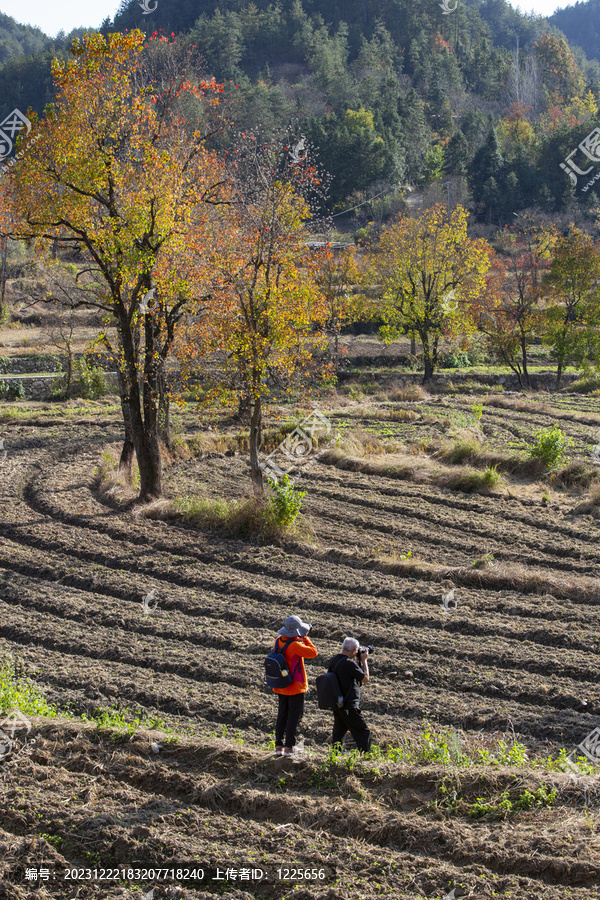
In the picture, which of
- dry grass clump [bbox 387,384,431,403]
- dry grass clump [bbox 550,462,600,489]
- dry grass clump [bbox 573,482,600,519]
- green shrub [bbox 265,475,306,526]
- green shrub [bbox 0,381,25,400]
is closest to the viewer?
green shrub [bbox 265,475,306,526]

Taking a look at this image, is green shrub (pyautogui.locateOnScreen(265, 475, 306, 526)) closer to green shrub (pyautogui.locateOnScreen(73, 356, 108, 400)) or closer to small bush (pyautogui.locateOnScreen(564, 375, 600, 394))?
green shrub (pyautogui.locateOnScreen(73, 356, 108, 400))

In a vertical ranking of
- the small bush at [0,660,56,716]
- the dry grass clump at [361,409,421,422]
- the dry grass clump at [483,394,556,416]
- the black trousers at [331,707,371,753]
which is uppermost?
the dry grass clump at [483,394,556,416]

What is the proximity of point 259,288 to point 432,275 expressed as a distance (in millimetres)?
23389

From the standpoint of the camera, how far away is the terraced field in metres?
5.27

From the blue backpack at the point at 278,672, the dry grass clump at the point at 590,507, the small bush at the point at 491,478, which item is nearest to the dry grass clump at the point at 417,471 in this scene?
the small bush at the point at 491,478

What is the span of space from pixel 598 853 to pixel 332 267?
37171 mm

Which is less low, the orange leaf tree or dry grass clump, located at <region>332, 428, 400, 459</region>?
the orange leaf tree

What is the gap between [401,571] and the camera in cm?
1196

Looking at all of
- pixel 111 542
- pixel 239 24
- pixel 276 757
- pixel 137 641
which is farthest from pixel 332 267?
pixel 239 24

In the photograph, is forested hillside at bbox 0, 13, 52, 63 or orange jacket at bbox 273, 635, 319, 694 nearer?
orange jacket at bbox 273, 635, 319, 694

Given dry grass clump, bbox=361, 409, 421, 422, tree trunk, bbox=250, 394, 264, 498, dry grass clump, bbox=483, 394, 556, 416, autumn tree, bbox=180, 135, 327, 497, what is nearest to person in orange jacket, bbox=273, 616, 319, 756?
autumn tree, bbox=180, 135, 327, 497

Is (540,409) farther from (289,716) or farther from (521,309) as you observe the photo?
(289,716)

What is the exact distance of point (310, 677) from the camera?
8750 mm

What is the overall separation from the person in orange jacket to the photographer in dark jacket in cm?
32
